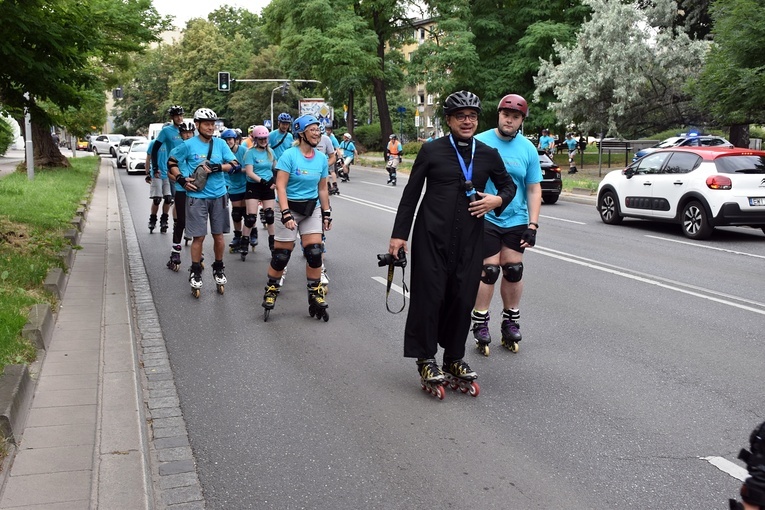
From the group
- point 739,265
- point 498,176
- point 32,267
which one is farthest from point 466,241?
point 739,265

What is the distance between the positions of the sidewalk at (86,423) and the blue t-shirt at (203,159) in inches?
63.5

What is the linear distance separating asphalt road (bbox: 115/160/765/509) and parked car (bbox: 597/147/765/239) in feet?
14.1

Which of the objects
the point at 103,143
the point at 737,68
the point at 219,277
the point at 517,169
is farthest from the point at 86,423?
the point at 103,143

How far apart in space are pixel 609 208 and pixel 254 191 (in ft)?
28.0

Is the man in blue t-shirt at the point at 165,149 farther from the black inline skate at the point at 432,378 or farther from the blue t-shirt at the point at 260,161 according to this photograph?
the black inline skate at the point at 432,378

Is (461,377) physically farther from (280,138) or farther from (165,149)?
(165,149)

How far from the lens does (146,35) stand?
17.2 metres

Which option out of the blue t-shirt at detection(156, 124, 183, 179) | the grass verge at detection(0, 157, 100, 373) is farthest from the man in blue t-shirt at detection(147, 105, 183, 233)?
the grass verge at detection(0, 157, 100, 373)

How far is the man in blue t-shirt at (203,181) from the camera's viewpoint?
30.0 feet

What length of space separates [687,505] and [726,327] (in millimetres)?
4125

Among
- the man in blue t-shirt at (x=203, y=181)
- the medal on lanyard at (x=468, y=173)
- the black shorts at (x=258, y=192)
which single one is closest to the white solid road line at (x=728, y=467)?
the medal on lanyard at (x=468, y=173)

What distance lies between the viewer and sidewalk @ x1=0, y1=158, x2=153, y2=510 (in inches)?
157

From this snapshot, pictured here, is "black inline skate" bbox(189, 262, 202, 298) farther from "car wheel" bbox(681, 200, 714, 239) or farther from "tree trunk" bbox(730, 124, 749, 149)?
"tree trunk" bbox(730, 124, 749, 149)

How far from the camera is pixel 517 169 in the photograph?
668 centimetres
